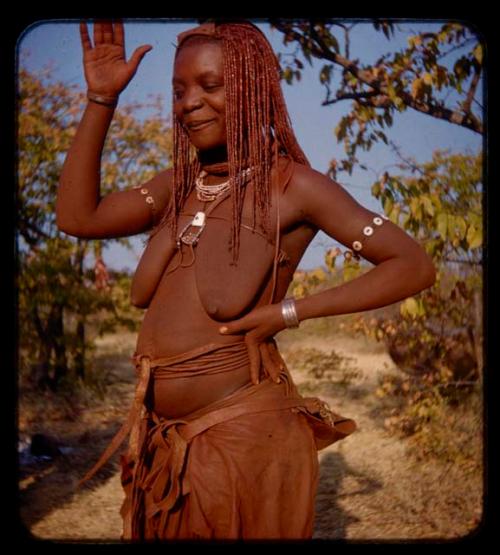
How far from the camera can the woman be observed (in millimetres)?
1857

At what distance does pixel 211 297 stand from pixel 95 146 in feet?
1.82

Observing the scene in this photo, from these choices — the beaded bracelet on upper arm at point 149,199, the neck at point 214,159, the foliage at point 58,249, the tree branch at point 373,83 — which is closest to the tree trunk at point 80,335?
the foliage at point 58,249

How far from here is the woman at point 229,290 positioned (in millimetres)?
1857

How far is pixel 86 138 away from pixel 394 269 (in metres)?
0.94

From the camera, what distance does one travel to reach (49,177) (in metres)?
4.42

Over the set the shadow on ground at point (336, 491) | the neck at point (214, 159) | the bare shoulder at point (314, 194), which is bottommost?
the shadow on ground at point (336, 491)

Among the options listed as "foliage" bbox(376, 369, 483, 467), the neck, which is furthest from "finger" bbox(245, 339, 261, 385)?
"foliage" bbox(376, 369, 483, 467)

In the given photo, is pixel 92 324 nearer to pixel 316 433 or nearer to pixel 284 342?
pixel 284 342

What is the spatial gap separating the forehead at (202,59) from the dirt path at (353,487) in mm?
2560

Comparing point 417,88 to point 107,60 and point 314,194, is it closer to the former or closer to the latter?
point 314,194

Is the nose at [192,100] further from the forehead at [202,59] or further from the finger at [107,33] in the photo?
the finger at [107,33]

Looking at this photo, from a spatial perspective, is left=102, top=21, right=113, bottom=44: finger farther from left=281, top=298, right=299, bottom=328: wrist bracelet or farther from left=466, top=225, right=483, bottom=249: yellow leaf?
left=466, top=225, right=483, bottom=249: yellow leaf
